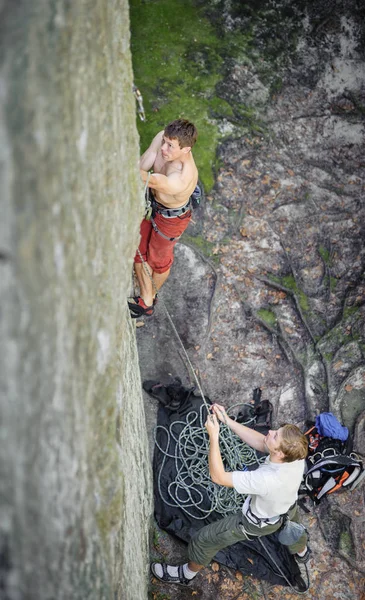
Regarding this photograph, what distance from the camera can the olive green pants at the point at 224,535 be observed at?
Answer: 4582 mm

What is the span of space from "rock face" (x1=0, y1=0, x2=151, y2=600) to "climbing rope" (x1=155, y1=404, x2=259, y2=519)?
2707 mm

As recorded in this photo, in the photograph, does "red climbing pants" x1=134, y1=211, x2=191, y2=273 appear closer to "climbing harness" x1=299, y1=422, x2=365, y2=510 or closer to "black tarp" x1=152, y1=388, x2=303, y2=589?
"black tarp" x1=152, y1=388, x2=303, y2=589

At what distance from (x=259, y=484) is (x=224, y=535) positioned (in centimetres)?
89

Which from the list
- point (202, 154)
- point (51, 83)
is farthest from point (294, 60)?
point (51, 83)

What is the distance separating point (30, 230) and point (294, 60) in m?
8.16

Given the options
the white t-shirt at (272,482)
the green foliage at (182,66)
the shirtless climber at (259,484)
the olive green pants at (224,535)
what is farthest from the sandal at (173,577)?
the green foliage at (182,66)

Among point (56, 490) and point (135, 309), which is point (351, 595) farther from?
point (56, 490)

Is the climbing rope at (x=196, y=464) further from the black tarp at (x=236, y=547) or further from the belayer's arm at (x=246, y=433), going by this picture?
the belayer's arm at (x=246, y=433)

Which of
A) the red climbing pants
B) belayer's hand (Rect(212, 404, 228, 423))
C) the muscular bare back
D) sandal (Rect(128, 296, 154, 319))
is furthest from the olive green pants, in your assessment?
the muscular bare back

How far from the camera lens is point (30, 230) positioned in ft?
4.99

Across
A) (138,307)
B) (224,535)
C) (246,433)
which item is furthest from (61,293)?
(224,535)

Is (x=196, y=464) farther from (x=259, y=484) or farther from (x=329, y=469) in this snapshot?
(x=259, y=484)

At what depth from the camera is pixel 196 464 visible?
5.91 metres

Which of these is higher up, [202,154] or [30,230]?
[30,230]
